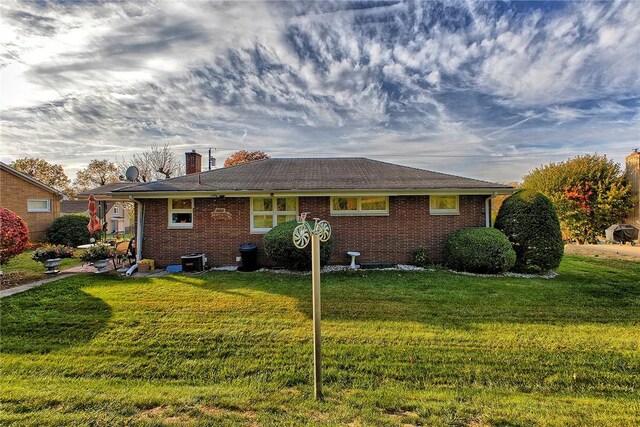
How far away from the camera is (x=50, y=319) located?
535 cm

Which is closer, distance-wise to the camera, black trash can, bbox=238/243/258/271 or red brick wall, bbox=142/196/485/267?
black trash can, bbox=238/243/258/271

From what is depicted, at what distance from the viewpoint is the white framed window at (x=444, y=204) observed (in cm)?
986

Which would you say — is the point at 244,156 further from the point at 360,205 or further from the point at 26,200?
the point at 360,205

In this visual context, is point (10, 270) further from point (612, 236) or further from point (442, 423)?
point (612, 236)

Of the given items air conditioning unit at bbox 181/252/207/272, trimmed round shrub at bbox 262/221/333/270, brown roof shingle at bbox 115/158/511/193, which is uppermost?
brown roof shingle at bbox 115/158/511/193

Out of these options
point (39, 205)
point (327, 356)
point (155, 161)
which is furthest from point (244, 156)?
point (327, 356)

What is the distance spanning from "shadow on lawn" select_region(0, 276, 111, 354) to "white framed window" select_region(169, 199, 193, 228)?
347 centimetres

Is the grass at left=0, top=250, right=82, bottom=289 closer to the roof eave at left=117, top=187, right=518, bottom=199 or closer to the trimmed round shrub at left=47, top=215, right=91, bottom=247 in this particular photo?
the roof eave at left=117, top=187, right=518, bottom=199

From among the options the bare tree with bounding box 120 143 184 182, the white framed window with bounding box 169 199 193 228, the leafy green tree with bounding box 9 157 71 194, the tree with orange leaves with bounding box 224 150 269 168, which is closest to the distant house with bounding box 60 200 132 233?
the bare tree with bounding box 120 143 184 182

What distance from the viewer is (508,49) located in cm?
983

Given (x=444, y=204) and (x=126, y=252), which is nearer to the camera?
(x=444, y=204)

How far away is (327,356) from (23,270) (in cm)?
1152

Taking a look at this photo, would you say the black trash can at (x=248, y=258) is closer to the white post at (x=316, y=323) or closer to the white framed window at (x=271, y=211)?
the white framed window at (x=271, y=211)

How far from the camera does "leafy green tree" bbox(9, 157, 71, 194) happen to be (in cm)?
4000
